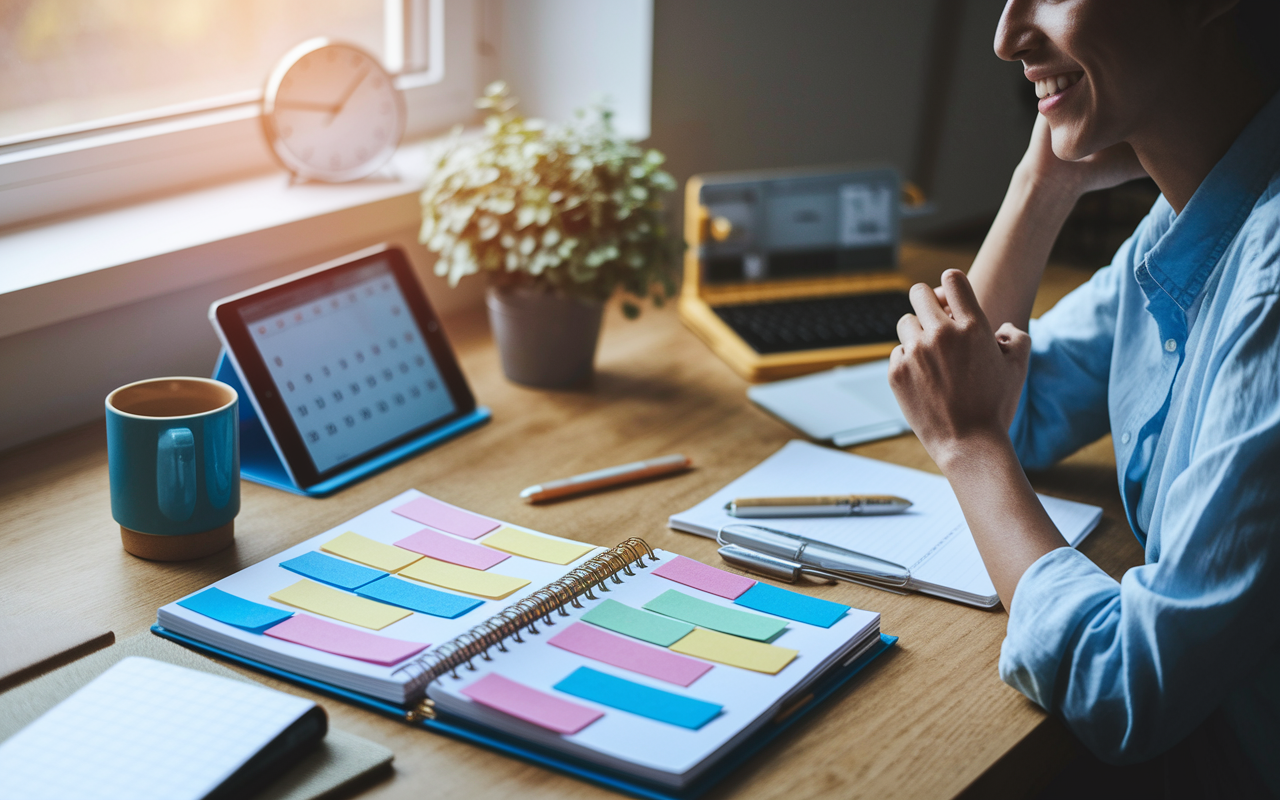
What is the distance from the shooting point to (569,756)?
68 cm

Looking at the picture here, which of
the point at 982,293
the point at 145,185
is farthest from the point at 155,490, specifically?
the point at 982,293

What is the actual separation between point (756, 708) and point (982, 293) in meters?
0.63

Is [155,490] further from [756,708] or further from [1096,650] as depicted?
[1096,650]

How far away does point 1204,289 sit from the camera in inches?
34.9

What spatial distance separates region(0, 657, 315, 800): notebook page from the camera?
2.03 feet

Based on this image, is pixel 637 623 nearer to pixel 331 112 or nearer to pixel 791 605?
pixel 791 605

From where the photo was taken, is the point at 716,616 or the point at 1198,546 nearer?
the point at 1198,546

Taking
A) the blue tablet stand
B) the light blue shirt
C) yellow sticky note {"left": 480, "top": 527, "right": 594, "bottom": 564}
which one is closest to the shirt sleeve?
the light blue shirt

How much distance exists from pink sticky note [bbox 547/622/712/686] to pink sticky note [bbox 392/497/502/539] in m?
0.19

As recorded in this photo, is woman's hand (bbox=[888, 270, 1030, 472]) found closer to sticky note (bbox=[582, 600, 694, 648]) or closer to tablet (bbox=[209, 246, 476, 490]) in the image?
sticky note (bbox=[582, 600, 694, 648])

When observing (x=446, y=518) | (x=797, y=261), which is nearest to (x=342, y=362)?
(x=446, y=518)

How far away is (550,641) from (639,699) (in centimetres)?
9

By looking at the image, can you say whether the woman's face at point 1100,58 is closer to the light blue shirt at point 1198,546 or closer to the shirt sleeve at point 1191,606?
the light blue shirt at point 1198,546

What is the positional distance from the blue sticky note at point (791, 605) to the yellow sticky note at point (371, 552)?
0.27 meters
